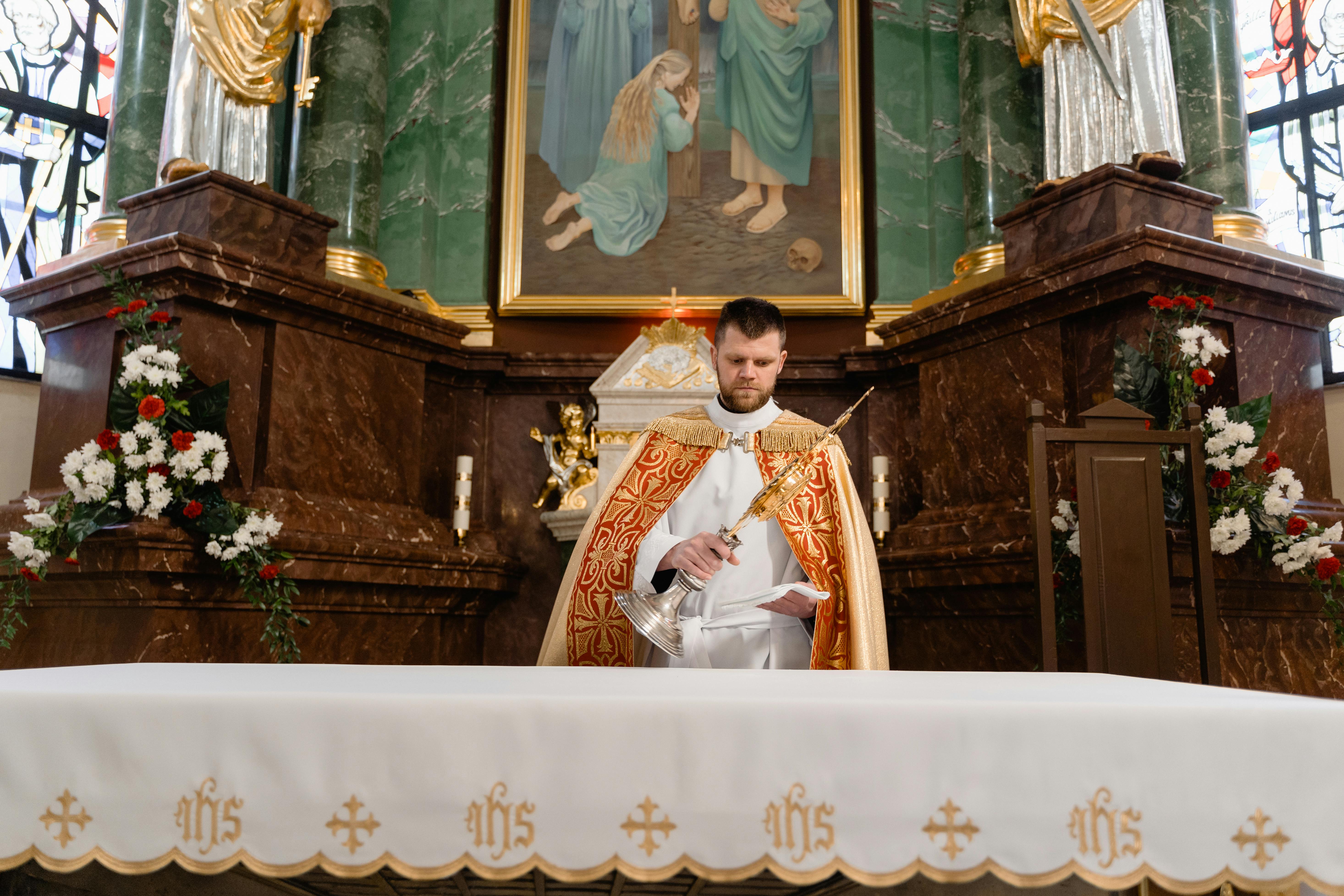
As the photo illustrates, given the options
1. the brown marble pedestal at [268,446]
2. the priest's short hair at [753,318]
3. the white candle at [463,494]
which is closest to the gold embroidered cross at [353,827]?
the priest's short hair at [753,318]

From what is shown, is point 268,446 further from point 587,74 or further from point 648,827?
point 648,827

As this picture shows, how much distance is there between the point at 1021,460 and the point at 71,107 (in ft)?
21.1

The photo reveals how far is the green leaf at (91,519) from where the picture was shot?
4.29 metres

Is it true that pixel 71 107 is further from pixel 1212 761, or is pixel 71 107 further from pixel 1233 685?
pixel 1212 761

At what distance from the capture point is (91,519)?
14.3 ft

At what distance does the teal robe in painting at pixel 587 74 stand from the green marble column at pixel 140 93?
7.16 feet

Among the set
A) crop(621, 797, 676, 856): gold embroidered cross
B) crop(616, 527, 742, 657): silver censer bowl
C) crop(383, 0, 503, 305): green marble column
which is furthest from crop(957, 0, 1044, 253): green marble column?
crop(621, 797, 676, 856): gold embroidered cross

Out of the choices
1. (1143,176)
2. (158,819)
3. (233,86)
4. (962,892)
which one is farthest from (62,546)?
(1143,176)

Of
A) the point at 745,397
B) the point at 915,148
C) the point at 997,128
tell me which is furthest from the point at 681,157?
the point at 745,397

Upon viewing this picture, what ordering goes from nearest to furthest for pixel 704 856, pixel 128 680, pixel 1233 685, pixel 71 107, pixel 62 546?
pixel 704 856 < pixel 128 680 < pixel 1233 685 < pixel 62 546 < pixel 71 107

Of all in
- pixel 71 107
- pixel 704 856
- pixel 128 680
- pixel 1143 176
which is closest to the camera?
pixel 704 856

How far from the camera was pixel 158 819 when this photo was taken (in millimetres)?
1364

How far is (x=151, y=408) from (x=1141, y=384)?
12.7 ft

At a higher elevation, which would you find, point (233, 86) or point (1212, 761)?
point (233, 86)
